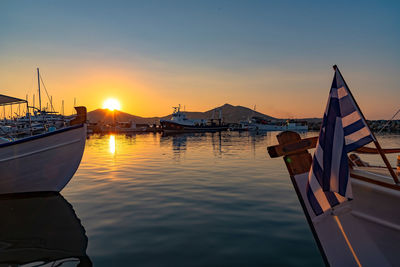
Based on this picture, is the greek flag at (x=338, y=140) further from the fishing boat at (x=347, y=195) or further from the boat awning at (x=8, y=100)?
the boat awning at (x=8, y=100)

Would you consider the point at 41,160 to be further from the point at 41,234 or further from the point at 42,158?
the point at 41,234

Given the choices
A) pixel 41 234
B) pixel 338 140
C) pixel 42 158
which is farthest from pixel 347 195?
pixel 42 158

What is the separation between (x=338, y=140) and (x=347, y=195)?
64 cm

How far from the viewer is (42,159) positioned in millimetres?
9695

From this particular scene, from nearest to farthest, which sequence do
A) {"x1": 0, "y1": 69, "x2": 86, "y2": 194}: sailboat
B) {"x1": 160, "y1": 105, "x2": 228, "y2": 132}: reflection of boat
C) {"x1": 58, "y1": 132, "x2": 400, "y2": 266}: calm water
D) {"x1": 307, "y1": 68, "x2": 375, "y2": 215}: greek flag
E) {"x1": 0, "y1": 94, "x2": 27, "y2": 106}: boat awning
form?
{"x1": 307, "y1": 68, "x2": 375, "y2": 215}: greek flag, {"x1": 58, "y1": 132, "x2": 400, "y2": 266}: calm water, {"x1": 0, "y1": 69, "x2": 86, "y2": 194}: sailboat, {"x1": 0, "y1": 94, "x2": 27, "y2": 106}: boat awning, {"x1": 160, "y1": 105, "x2": 228, "y2": 132}: reflection of boat

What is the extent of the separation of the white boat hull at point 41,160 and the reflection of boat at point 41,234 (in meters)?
0.72

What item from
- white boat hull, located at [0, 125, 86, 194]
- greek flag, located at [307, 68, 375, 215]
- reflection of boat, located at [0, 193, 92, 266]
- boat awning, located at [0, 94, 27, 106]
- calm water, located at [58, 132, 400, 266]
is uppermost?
boat awning, located at [0, 94, 27, 106]

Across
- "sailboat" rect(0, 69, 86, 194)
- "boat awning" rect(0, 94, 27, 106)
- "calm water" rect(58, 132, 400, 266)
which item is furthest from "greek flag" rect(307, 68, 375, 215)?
"boat awning" rect(0, 94, 27, 106)

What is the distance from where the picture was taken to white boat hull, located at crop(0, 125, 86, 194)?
369 inches

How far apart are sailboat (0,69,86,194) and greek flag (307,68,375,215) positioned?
8.84 m

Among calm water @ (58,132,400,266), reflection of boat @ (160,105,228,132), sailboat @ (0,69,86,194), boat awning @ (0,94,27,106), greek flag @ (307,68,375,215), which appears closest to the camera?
greek flag @ (307,68,375,215)

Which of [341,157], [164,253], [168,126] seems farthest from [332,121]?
[168,126]

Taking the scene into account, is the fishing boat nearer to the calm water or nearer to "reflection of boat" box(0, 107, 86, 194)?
the calm water

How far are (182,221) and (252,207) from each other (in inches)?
94.5
